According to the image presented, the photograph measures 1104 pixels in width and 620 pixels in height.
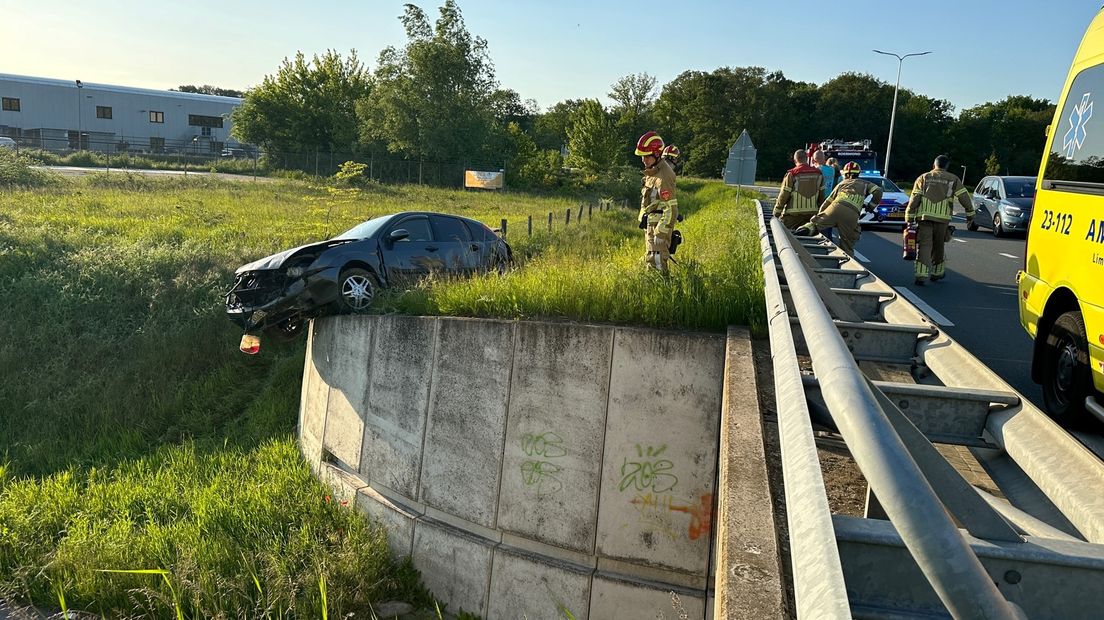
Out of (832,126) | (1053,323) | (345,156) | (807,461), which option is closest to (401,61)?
(345,156)

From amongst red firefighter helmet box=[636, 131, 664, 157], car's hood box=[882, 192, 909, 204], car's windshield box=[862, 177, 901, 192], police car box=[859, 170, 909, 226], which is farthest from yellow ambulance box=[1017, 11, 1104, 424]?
car's windshield box=[862, 177, 901, 192]

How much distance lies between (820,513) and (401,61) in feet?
167

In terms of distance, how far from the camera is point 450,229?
466 inches

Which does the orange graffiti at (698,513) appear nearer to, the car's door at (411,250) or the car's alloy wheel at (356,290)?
the car's alloy wheel at (356,290)

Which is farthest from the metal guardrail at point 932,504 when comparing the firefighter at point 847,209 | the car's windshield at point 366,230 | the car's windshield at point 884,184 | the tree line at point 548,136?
the tree line at point 548,136

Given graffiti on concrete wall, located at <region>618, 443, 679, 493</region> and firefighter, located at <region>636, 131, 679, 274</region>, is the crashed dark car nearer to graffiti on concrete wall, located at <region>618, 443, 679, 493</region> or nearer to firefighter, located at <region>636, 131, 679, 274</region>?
firefighter, located at <region>636, 131, 679, 274</region>

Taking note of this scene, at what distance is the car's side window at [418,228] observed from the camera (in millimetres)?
11289

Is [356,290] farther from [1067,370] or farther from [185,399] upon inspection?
[1067,370]

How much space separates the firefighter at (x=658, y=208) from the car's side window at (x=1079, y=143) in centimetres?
323

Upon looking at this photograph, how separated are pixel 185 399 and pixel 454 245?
17.6 feet

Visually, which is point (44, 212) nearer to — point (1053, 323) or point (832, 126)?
point (1053, 323)

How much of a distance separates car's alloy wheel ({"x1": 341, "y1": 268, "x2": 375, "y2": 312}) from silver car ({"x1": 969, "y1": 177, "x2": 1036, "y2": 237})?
1584 cm

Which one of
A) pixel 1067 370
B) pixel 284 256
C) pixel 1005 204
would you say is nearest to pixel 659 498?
pixel 1067 370

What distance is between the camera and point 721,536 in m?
2.85
